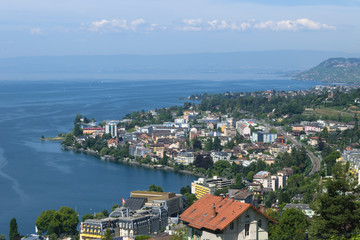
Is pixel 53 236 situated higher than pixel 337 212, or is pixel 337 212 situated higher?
pixel 337 212

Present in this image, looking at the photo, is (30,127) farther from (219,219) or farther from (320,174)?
(219,219)

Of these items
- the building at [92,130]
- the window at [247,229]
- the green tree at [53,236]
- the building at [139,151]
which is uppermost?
the window at [247,229]

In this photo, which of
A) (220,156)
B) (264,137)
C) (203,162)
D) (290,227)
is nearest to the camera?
(290,227)

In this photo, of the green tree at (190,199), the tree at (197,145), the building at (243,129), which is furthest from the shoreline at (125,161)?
the building at (243,129)

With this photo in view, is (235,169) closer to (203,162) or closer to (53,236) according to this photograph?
(203,162)

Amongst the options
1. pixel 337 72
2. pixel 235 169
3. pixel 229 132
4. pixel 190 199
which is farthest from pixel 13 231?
pixel 337 72

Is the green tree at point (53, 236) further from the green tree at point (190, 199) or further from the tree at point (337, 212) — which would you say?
the tree at point (337, 212)
